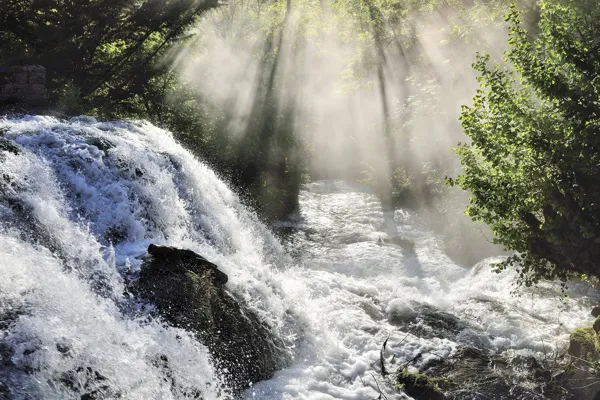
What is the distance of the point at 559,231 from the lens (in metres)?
7.54

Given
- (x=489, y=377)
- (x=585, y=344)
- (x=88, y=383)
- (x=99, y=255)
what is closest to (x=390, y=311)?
(x=489, y=377)

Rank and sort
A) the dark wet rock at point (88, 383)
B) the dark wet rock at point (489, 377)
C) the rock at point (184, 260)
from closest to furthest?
the dark wet rock at point (88, 383) < the dark wet rock at point (489, 377) < the rock at point (184, 260)

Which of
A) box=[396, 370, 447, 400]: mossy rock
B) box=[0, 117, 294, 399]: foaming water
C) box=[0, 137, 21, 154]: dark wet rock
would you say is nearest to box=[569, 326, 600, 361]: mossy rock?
box=[396, 370, 447, 400]: mossy rock

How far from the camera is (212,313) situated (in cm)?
737

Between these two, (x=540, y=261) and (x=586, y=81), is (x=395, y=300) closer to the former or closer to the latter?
(x=540, y=261)

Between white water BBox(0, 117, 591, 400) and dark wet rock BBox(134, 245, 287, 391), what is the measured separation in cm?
25

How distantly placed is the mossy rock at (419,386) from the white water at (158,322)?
1.22ft

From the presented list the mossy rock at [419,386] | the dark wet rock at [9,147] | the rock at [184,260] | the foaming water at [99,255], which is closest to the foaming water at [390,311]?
the mossy rock at [419,386]

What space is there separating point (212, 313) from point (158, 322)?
1003 millimetres

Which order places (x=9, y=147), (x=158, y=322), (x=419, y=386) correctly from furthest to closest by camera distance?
(x=9, y=147) < (x=419, y=386) < (x=158, y=322)

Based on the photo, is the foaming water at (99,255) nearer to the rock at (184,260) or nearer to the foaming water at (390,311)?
the rock at (184,260)

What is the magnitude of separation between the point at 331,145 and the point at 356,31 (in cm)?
936

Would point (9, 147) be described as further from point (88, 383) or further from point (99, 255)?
point (88, 383)

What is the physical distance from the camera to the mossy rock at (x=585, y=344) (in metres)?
8.03
